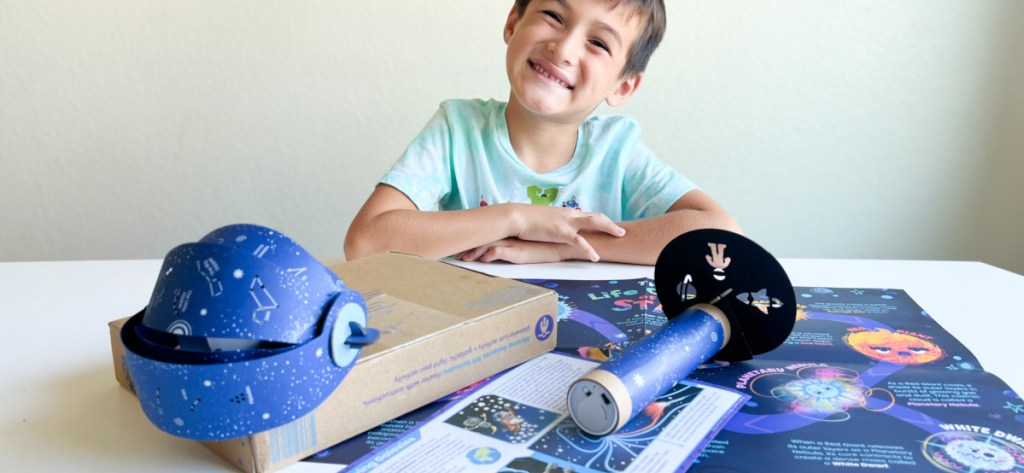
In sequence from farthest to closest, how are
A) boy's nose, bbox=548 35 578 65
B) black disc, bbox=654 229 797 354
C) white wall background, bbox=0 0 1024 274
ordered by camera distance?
white wall background, bbox=0 0 1024 274, boy's nose, bbox=548 35 578 65, black disc, bbox=654 229 797 354

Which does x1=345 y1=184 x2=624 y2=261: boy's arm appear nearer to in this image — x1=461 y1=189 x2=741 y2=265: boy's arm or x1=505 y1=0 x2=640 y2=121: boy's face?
x1=461 y1=189 x2=741 y2=265: boy's arm

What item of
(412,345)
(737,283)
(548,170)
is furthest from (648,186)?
(412,345)

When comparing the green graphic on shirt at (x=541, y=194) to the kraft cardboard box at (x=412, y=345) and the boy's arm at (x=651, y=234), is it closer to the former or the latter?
the boy's arm at (x=651, y=234)

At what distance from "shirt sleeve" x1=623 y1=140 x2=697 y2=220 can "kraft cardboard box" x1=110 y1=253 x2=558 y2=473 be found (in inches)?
22.7

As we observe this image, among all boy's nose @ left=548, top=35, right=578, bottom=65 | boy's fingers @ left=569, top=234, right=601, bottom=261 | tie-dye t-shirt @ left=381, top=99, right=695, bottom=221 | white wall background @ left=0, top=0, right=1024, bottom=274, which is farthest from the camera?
white wall background @ left=0, top=0, right=1024, bottom=274

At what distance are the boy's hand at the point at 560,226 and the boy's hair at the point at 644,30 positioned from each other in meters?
0.34

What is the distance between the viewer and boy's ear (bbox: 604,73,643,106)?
1272 millimetres

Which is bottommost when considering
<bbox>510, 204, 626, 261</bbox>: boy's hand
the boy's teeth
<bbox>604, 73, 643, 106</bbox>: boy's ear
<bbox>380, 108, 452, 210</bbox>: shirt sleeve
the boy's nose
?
<bbox>510, 204, 626, 261</bbox>: boy's hand

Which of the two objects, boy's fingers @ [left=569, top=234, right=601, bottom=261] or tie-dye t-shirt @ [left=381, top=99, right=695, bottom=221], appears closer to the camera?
boy's fingers @ [left=569, top=234, right=601, bottom=261]

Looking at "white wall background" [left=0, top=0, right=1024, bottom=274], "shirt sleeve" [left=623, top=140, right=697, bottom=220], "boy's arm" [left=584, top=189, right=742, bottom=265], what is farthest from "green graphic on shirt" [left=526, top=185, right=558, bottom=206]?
"white wall background" [left=0, top=0, right=1024, bottom=274]

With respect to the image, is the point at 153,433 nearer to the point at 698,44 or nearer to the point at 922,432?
the point at 922,432

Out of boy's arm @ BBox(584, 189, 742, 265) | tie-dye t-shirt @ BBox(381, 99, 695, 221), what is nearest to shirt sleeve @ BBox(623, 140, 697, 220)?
tie-dye t-shirt @ BBox(381, 99, 695, 221)

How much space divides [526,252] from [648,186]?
339 mm

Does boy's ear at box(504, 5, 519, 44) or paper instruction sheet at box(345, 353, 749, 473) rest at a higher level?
boy's ear at box(504, 5, 519, 44)
